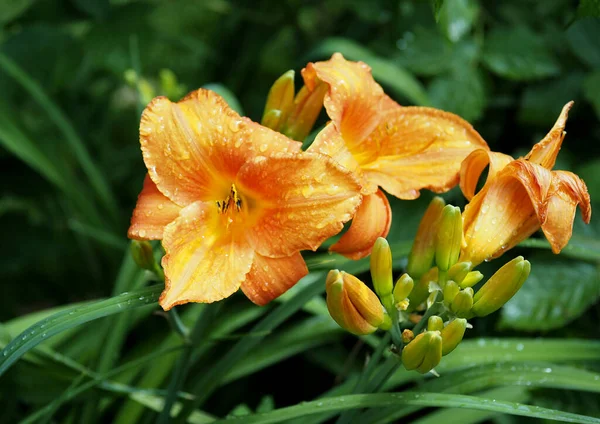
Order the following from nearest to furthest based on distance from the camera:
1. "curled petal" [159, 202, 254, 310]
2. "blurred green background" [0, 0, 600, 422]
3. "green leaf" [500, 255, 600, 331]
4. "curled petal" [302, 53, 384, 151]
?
1. "curled petal" [159, 202, 254, 310]
2. "curled petal" [302, 53, 384, 151]
3. "green leaf" [500, 255, 600, 331]
4. "blurred green background" [0, 0, 600, 422]

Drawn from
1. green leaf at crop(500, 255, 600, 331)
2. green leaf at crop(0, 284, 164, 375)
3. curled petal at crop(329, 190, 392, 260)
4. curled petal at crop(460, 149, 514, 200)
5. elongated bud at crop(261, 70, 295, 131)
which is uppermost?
elongated bud at crop(261, 70, 295, 131)

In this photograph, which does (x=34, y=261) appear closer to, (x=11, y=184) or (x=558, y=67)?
(x=11, y=184)

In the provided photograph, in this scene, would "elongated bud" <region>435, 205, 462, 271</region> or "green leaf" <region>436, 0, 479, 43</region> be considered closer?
"elongated bud" <region>435, 205, 462, 271</region>

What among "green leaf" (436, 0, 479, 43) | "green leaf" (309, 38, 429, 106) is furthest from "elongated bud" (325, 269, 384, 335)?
"green leaf" (309, 38, 429, 106)

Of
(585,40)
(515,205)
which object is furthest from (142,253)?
(585,40)

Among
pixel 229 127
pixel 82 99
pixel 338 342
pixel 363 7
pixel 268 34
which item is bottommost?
pixel 338 342

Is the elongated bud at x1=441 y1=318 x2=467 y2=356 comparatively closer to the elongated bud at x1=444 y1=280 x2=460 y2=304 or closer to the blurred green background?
the elongated bud at x1=444 y1=280 x2=460 y2=304

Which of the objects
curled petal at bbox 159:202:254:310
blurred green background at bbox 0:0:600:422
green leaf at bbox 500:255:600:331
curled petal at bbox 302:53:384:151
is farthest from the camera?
blurred green background at bbox 0:0:600:422

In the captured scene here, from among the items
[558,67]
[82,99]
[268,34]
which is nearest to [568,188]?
[558,67]
